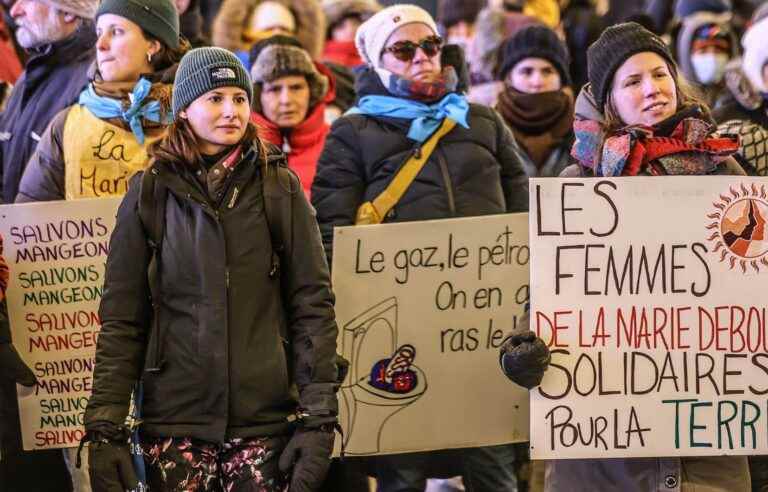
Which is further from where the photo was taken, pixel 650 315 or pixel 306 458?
pixel 650 315

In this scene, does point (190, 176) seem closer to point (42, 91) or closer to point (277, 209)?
point (277, 209)

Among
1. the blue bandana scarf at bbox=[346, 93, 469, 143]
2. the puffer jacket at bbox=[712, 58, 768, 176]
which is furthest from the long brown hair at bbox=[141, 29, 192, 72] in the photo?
the puffer jacket at bbox=[712, 58, 768, 176]

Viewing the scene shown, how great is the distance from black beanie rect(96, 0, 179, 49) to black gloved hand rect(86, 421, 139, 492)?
2.00 meters

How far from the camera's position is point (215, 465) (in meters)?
4.99

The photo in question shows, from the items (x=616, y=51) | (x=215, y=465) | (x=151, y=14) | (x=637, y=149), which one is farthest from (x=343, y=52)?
(x=215, y=465)

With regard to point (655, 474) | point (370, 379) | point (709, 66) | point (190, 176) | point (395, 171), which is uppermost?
point (709, 66)

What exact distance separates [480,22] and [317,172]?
3.59 meters

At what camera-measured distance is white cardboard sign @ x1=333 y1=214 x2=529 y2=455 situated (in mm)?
6371

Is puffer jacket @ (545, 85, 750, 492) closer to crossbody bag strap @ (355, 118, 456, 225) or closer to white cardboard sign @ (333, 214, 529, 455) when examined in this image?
white cardboard sign @ (333, 214, 529, 455)

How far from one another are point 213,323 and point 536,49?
3.47 metres

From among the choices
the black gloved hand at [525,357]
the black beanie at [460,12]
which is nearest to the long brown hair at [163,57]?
the black gloved hand at [525,357]

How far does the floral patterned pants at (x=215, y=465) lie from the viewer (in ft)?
16.2

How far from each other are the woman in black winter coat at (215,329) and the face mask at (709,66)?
504cm

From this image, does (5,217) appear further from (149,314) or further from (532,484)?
(532,484)
